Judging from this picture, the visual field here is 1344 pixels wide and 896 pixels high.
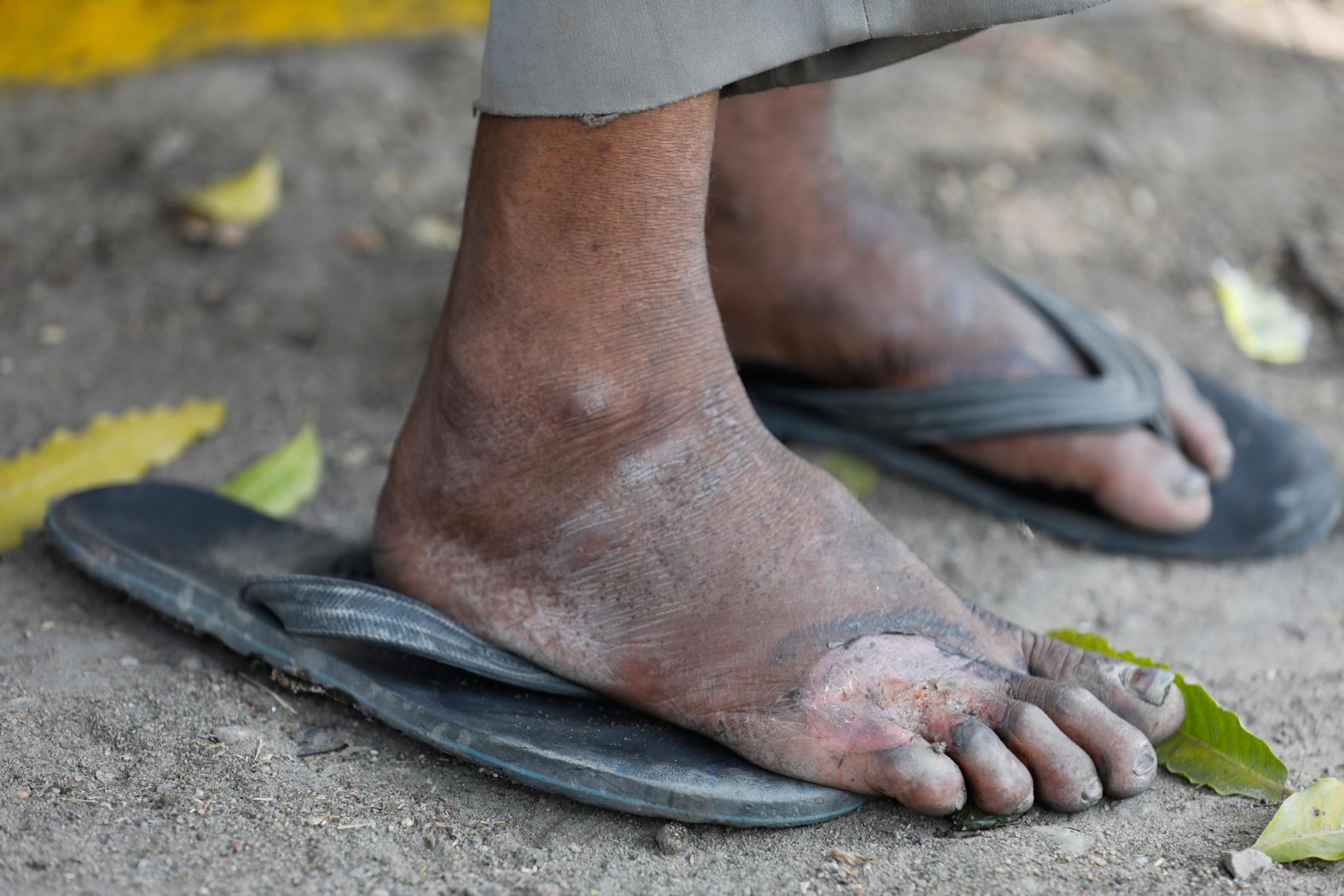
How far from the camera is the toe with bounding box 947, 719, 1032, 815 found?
3.41 feet

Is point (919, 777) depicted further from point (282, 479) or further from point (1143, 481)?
point (282, 479)

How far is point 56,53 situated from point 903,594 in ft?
6.09

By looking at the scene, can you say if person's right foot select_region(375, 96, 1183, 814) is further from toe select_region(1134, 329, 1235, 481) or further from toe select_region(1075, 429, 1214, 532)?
toe select_region(1134, 329, 1235, 481)

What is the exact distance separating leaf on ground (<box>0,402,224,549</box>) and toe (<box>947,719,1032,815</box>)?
0.98 m

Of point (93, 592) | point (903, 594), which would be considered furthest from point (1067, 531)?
point (93, 592)

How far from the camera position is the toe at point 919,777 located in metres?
1.03

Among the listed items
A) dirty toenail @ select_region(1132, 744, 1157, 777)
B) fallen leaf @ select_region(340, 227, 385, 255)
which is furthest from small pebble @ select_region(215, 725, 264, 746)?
fallen leaf @ select_region(340, 227, 385, 255)

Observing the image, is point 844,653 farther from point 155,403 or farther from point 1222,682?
point 155,403

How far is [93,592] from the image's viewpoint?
1349mm

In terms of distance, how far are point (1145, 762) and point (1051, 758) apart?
85 mm

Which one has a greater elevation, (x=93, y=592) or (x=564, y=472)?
(x=564, y=472)

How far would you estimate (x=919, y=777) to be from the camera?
1.03m

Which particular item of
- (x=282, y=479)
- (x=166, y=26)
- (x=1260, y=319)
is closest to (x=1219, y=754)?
(x=282, y=479)

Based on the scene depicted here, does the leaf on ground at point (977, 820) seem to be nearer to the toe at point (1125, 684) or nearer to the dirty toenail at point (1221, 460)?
the toe at point (1125, 684)
